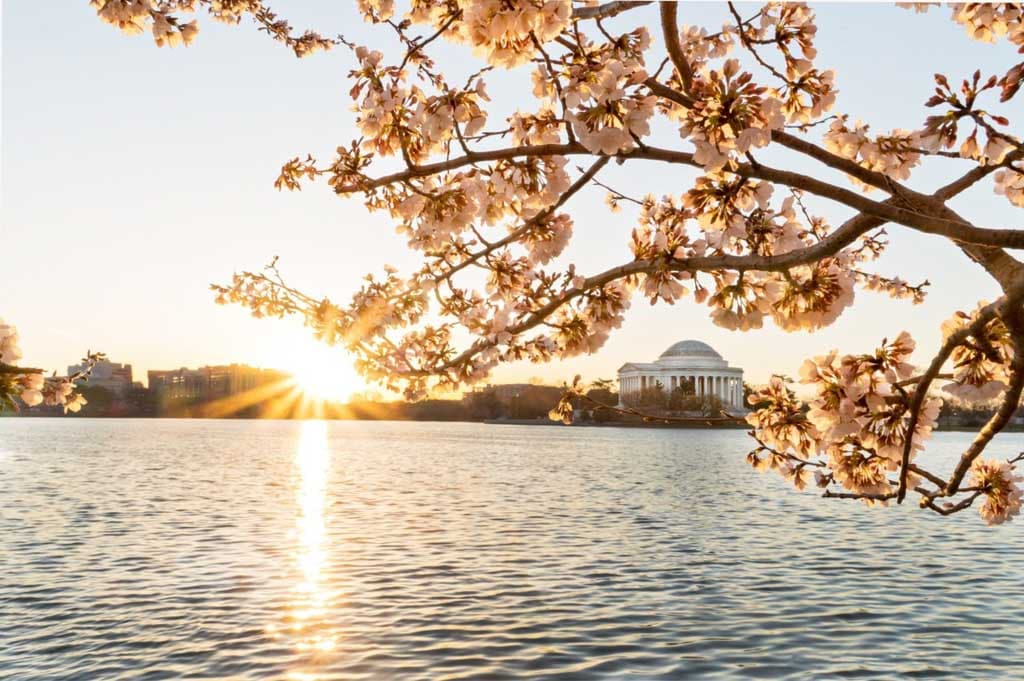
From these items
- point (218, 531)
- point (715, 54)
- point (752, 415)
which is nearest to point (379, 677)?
point (752, 415)

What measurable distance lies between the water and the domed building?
14021 centimetres

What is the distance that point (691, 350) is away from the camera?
186625mm

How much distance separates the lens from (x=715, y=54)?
20.7 feet

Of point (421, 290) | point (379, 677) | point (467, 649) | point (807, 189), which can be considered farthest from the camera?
point (467, 649)

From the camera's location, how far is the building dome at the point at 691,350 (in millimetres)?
185875

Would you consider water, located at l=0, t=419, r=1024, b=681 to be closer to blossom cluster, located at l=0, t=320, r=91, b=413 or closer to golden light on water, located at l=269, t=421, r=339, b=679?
golden light on water, located at l=269, t=421, r=339, b=679

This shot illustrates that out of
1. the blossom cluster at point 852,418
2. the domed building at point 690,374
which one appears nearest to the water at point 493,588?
the blossom cluster at point 852,418

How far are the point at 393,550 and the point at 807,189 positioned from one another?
2220 cm

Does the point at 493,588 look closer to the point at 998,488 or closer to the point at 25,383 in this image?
the point at 998,488

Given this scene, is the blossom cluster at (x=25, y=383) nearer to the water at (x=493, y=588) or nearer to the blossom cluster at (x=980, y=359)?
the blossom cluster at (x=980, y=359)

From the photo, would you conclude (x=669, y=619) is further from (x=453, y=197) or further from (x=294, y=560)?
(x=453, y=197)

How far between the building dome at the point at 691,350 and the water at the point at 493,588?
14588 centimetres

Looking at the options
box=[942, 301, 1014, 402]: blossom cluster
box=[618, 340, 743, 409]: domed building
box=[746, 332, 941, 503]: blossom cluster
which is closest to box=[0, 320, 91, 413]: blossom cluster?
box=[746, 332, 941, 503]: blossom cluster

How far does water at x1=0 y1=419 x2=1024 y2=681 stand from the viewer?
14.3 meters
